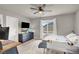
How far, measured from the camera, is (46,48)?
4.99ft

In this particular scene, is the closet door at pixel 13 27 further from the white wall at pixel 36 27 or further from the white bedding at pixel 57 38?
the white bedding at pixel 57 38

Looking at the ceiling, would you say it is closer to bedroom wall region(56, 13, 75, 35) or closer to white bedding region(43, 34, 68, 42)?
bedroom wall region(56, 13, 75, 35)

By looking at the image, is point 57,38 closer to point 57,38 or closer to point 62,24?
point 57,38

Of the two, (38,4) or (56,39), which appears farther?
(56,39)

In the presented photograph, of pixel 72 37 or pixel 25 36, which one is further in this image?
pixel 25 36

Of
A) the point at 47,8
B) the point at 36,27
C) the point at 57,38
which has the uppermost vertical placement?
the point at 47,8

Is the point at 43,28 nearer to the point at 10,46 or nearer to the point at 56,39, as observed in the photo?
the point at 56,39

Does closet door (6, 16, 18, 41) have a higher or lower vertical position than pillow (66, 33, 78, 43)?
higher

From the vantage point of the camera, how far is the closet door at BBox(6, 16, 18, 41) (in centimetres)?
151

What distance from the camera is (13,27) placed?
1.54 m

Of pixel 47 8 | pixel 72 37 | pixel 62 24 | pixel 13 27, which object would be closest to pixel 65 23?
pixel 62 24

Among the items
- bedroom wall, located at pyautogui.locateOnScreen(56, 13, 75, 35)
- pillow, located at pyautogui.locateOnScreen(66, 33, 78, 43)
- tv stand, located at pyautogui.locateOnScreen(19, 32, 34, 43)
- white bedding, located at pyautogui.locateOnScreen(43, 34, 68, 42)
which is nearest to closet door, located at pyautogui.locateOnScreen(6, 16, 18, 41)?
tv stand, located at pyautogui.locateOnScreen(19, 32, 34, 43)
